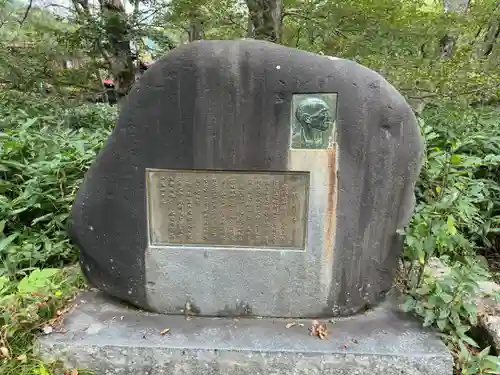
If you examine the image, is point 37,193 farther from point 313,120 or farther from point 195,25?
point 195,25

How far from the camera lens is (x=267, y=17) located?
5609 millimetres

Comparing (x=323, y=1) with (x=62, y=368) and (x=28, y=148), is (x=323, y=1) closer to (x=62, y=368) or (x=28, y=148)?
(x=28, y=148)

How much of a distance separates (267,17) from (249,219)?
4.11 m

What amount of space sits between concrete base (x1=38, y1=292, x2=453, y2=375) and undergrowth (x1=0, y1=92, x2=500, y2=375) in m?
0.14

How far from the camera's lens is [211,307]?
248cm

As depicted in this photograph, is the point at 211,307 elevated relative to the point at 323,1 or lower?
lower

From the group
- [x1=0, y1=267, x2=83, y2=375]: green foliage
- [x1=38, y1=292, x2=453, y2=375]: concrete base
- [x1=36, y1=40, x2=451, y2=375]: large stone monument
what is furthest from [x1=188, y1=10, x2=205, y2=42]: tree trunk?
[x1=38, y1=292, x2=453, y2=375]: concrete base

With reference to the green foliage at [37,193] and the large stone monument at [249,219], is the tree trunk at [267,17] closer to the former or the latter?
the green foliage at [37,193]

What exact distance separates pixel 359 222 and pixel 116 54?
203 inches

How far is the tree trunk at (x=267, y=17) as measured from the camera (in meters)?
5.57

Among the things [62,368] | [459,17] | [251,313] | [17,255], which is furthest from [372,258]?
[459,17]

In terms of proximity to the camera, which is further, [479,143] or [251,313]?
[479,143]

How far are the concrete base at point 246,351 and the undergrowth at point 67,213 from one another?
139 millimetres

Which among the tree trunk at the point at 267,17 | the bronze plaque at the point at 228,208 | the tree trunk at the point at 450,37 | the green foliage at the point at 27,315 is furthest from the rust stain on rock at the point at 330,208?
the tree trunk at the point at 450,37
